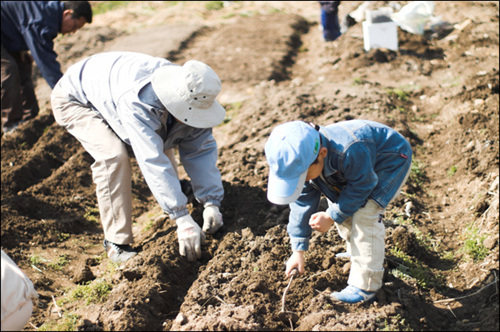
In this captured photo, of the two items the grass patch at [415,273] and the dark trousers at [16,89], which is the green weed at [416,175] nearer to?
the grass patch at [415,273]

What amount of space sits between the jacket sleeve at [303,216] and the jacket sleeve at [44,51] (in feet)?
12.0

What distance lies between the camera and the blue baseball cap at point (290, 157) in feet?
8.58

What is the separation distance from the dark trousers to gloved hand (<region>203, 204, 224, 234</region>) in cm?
351

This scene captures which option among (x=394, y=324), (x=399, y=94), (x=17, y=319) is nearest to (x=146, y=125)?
(x=17, y=319)

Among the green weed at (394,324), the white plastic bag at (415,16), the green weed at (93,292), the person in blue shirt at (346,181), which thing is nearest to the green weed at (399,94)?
the white plastic bag at (415,16)

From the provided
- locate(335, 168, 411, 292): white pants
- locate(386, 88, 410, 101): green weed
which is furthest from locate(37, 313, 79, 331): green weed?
locate(386, 88, 410, 101): green weed

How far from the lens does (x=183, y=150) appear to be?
4246 mm

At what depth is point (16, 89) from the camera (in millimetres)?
6348

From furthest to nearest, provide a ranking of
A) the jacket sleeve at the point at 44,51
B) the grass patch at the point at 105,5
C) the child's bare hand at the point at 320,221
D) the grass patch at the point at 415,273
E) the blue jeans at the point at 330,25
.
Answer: the grass patch at the point at 105,5, the blue jeans at the point at 330,25, the jacket sleeve at the point at 44,51, the grass patch at the point at 415,273, the child's bare hand at the point at 320,221

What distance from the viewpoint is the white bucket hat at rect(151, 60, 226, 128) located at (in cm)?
364

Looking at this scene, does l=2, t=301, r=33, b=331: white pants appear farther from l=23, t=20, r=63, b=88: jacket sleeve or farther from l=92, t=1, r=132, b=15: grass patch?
l=92, t=1, r=132, b=15: grass patch

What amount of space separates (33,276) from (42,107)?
3784 millimetres

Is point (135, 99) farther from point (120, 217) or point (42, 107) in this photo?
point (42, 107)

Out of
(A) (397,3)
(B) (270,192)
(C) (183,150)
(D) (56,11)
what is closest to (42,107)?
(D) (56,11)
